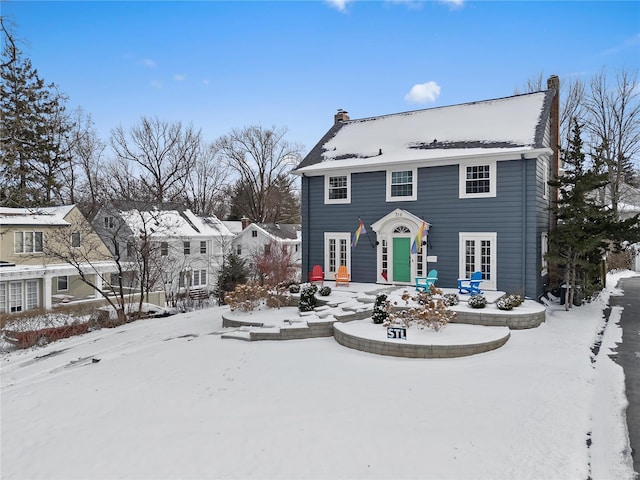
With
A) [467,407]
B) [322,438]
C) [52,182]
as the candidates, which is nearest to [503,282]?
[467,407]

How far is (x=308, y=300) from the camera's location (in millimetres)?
13062

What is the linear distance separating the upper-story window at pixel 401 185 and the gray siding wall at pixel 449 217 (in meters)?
0.20

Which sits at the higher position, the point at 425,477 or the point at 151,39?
the point at 151,39

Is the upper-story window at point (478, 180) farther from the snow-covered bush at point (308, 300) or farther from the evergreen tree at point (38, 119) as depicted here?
the evergreen tree at point (38, 119)

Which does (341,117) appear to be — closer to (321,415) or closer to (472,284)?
(472,284)

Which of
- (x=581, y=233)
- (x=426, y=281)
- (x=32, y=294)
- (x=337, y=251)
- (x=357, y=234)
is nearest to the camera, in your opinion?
(x=581, y=233)

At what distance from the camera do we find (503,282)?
45.7 ft

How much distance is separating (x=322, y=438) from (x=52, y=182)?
29402mm

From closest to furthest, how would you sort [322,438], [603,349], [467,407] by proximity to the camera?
[322,438] < [467,407] < [603,349]

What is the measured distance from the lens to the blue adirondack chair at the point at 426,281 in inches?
536

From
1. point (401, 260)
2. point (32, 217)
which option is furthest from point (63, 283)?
point (401, 260)

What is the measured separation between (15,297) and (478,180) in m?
21.2

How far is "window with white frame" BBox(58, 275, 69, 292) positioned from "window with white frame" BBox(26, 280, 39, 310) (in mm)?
2207

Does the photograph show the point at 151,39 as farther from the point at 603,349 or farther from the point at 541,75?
the point at 541,75
